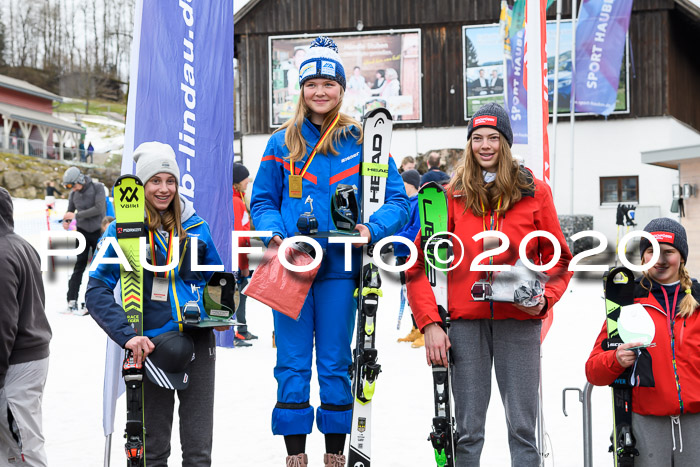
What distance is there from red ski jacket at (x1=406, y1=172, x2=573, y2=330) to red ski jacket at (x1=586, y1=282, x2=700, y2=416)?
1.13 feet

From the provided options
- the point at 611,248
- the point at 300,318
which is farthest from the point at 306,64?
the point at 611,248

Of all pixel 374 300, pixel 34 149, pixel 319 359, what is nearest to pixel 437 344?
pixel 374 300

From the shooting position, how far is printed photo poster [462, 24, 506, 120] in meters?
25.7

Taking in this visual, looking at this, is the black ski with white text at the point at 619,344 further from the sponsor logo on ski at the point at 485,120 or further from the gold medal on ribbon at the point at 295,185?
the gold medal on ribbon at the point at 295,185

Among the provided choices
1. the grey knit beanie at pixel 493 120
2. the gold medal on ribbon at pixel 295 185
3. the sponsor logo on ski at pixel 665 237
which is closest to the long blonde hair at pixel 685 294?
the sponsor logo on ski at pixel 665 237

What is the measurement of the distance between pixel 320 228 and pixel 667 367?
1.73m

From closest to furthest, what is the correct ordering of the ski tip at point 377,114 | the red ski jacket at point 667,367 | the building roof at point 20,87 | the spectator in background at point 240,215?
the red ski jacket at point 667,367, the ski tip at point 377,114, the spectator in background at point 240,215, the building roof at point 20,87

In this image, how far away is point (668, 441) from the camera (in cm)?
316

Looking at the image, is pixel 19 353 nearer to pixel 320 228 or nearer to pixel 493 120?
pixel 320 228

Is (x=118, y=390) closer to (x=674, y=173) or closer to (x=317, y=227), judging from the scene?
(x=317, y=227)

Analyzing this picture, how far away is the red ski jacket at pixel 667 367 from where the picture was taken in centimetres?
313

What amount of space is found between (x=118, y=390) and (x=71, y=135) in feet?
202

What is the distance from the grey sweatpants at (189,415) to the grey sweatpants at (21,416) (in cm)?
61

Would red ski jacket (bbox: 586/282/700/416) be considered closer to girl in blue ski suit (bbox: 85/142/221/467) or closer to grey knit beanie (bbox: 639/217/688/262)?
grey knit beanie (bbox: 639/217/688/262)
